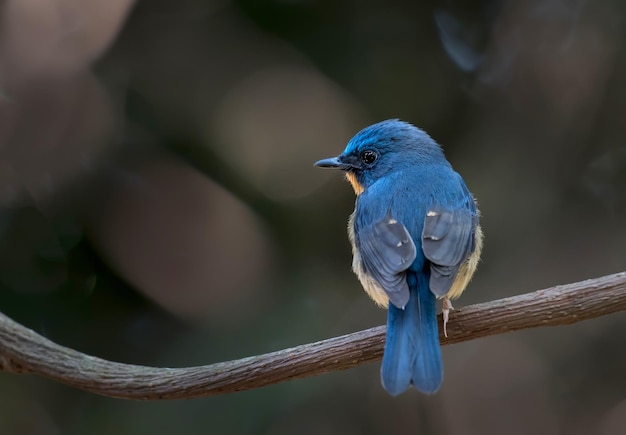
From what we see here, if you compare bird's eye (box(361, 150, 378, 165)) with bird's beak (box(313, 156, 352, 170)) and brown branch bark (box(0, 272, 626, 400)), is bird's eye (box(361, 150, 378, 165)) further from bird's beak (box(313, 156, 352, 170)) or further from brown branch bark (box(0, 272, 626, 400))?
brown branch bark (box(0, 272, 626, 400))

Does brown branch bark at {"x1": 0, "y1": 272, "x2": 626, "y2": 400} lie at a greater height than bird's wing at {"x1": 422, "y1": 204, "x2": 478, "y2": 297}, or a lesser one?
lesser

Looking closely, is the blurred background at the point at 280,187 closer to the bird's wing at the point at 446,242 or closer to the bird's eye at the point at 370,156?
the bird's eye at the point at 370,156

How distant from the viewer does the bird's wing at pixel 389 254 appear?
3539 mm

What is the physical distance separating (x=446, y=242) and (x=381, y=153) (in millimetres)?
1203

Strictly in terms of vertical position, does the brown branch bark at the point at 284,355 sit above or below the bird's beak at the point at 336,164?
below

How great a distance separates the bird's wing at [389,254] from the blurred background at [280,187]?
2.01 meters

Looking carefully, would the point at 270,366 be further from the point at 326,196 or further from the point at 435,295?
the point at 326,196

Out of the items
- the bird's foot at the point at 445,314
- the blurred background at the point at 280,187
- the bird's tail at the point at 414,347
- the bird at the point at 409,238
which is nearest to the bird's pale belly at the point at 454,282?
the bird at the point at 409,238

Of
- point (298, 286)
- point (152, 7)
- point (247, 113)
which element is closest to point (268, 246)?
point (298, 286)

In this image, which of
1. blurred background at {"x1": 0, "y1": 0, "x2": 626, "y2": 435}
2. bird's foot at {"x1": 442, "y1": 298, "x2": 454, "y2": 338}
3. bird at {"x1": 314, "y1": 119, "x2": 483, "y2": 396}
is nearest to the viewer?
bird at {"x1": 314, "y1": 119, "x2": 483, "y2": 396}

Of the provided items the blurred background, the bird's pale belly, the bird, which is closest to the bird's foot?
the bird

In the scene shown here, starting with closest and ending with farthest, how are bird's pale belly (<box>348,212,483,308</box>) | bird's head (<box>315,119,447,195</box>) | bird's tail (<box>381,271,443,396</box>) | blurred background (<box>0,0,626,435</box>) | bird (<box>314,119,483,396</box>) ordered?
bird's tail (<box>381,271,443,396</box>) → bird (<box>314,119,483,396</box>) → bird's pale belly (<box>348,212,483,308</box>) → bird's head (<box>315,119,447,195</box>) → blurred background (<box>0,0,626,435</box>)

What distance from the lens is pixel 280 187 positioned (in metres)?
6.34

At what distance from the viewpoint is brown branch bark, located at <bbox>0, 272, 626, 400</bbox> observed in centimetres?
329
